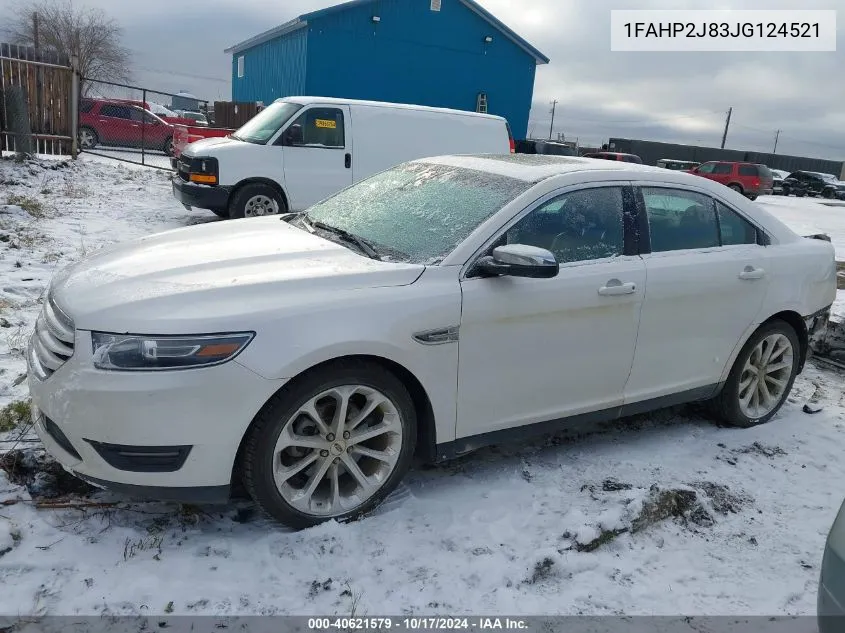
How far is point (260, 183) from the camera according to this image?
9.15 meters

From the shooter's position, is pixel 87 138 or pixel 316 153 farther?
pixel 87 138

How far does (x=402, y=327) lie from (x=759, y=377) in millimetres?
2725

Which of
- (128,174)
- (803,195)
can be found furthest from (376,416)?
(803,195)

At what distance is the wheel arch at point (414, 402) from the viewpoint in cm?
263

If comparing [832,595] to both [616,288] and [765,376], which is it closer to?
[616,288]

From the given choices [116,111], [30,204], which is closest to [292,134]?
[30,204]

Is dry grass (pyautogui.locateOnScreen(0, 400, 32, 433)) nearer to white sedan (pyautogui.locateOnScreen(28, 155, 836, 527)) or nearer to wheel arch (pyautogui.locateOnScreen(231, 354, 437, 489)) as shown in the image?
white sedan (pyautogui.locateOnScreen(28, 155, 836, 527))

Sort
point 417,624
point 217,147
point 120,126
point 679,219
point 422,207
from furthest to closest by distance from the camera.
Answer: point 120,126, point 217,147, point 679,219, point 422,207, point 417,624

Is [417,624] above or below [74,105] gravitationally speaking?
below

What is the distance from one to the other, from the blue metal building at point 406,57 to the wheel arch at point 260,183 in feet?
42.6

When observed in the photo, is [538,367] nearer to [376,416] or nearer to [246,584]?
[376,416]

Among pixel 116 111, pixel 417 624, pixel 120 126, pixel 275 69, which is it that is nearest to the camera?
pixel 417 624

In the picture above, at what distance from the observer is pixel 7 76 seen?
13.1 meters

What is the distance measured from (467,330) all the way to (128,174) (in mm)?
13568
